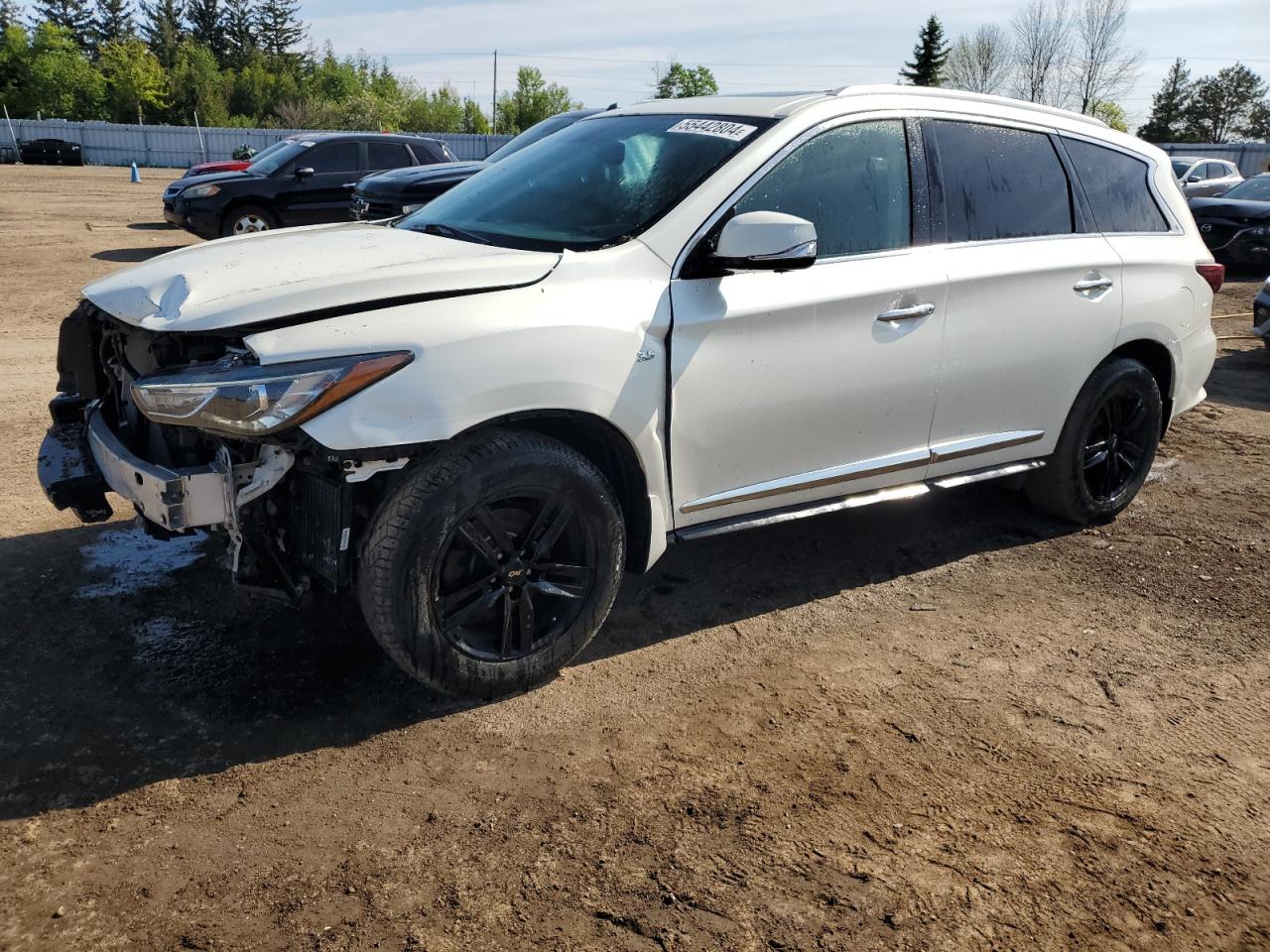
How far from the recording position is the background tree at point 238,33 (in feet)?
302

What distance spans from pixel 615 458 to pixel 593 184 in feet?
3.63

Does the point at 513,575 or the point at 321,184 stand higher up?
the point at 321,184

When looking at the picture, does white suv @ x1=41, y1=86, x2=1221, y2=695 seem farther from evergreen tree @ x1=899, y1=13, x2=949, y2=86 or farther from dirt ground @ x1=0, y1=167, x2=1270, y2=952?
evergreen tree @ x1=899, y1=13, x2=949, y2=86

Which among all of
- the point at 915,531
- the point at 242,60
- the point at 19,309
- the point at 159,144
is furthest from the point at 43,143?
the point at 242,60

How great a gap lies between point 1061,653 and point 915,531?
1.26 meters

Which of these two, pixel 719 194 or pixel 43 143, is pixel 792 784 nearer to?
pixel 719 194

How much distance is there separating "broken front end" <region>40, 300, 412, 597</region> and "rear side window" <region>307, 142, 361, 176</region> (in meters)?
11.8

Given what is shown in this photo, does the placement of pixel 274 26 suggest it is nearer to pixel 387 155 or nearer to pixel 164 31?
pixel 164 31

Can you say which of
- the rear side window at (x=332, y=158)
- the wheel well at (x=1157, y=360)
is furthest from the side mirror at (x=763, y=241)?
the rear side window at (x=332, y=158)

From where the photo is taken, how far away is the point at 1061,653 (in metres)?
3.92

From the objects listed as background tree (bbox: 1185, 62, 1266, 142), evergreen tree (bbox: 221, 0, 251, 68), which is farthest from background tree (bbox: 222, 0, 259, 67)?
background tree (bbox: 1185, 62, 1266, 142)

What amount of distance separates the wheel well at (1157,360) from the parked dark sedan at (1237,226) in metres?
11.4

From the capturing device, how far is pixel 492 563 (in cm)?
323

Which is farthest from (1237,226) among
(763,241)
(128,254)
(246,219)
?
(128,254)
